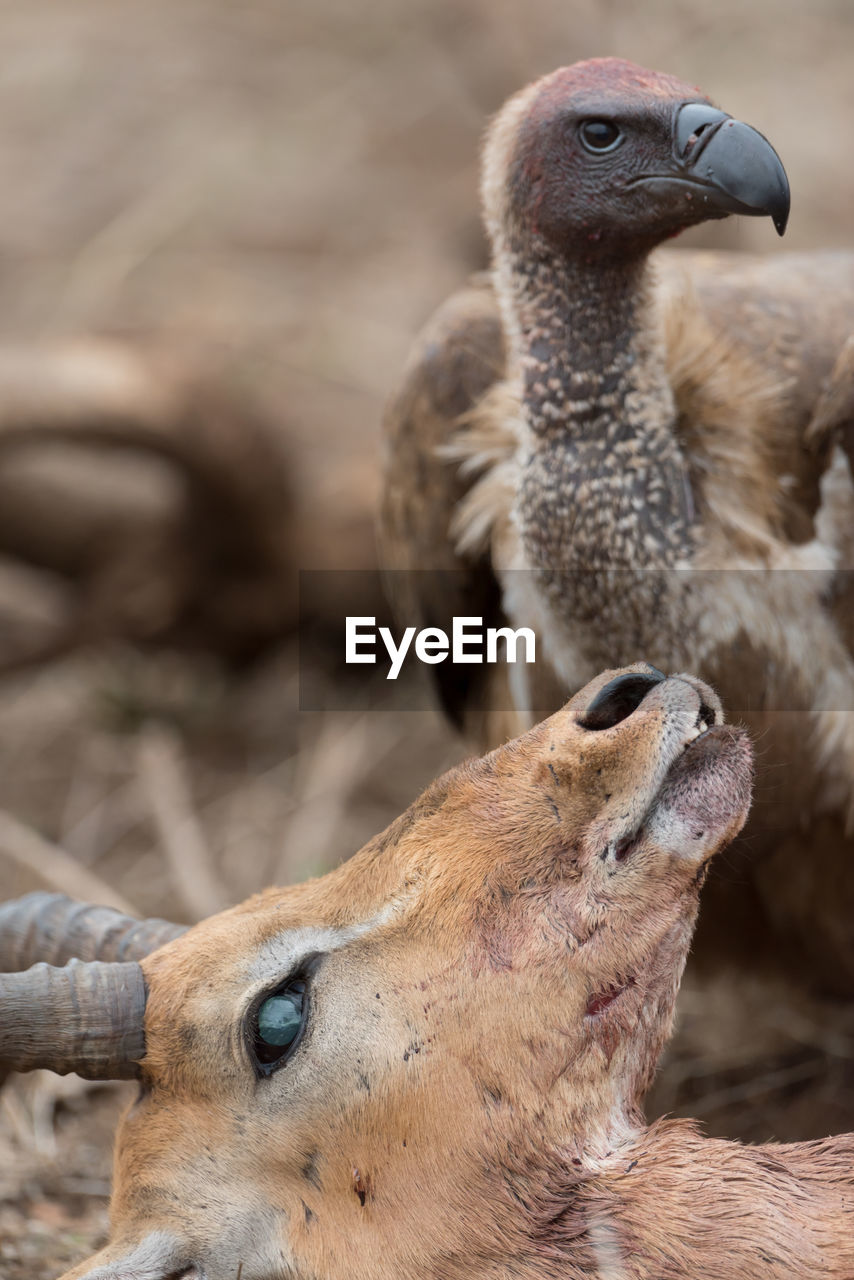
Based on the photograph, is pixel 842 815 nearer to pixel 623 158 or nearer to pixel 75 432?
pixel 623 158

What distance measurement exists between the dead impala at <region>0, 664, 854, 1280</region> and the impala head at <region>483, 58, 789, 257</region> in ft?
3.35

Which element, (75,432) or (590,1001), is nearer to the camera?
(590,1001)

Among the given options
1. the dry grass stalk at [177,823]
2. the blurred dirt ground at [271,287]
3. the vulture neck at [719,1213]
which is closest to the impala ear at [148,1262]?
the vulture neck at [719,1213]

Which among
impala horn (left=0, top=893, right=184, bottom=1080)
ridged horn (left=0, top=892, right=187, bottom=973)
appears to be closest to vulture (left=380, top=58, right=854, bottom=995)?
ridged horn (left=0, top=892, right=187, bottom=973)

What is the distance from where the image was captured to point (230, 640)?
19.0 feet

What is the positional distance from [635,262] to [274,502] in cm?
260

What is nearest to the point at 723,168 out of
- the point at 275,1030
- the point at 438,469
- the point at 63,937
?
the point at 438,469

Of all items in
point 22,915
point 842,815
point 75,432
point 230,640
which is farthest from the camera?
point 230,640

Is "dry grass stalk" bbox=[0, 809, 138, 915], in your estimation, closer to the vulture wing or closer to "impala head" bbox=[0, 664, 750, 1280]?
the vulture wing

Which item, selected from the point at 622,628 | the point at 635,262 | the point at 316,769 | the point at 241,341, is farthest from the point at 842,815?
the point at 241,341

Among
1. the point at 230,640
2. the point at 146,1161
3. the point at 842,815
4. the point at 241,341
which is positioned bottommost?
the point at 146,1161

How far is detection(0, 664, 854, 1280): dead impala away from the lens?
6.48 ft

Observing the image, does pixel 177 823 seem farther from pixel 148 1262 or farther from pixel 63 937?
pixel 148 1262

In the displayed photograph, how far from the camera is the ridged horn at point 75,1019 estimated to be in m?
2.12
